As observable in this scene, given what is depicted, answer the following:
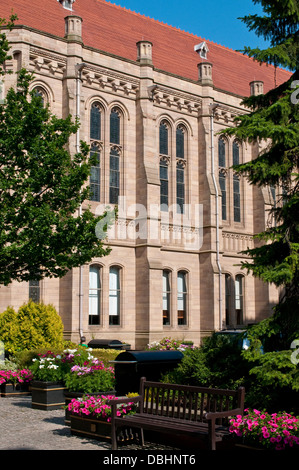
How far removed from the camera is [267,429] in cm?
773

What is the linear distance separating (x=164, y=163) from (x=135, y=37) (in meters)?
8.57

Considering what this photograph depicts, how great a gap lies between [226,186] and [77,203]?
18.1 metres

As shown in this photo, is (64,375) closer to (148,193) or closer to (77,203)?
(77,203)

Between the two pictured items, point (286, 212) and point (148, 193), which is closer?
point (286, 212)

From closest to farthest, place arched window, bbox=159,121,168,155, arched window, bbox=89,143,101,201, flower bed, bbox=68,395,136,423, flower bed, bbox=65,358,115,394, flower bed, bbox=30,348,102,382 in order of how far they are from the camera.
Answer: flower bed, bbox=68,395,136,423
flower bed, bbox=65,358,115,394
flower bed, bbox=30,348,102,382
arched window, bbox=89,143,101,201
arched window, bbox=159,121,168,155

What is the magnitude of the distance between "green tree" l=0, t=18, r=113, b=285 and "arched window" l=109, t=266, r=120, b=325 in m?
10.1

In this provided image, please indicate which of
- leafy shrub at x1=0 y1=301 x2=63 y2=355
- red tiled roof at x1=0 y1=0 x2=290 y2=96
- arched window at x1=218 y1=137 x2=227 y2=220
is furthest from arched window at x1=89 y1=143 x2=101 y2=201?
arched window at x1=218 y1=137 x2=227 y2=220

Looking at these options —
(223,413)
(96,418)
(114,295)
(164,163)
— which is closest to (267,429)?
(223,413)

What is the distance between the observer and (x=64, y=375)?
1373 cm

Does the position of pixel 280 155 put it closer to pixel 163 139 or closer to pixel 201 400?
pixel 201 400

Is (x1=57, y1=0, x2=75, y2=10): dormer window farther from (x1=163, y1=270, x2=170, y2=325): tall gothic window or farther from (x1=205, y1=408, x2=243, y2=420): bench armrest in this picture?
(x1=205, y1=408, x2=243, y2=420): bench armrest

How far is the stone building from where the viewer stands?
86.3 ft

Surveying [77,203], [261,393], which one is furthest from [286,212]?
[77,203]

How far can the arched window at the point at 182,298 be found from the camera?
30.5 meters
